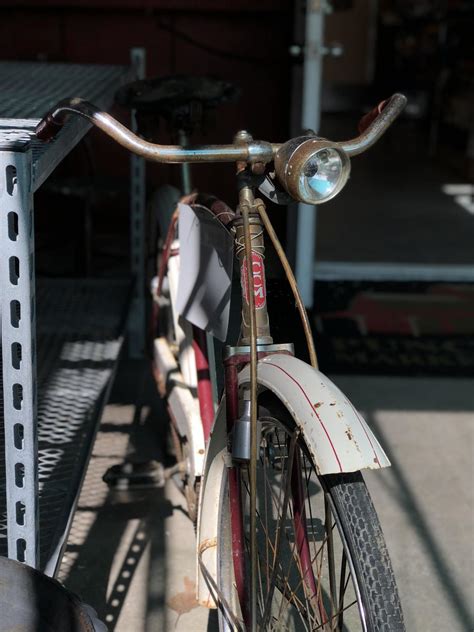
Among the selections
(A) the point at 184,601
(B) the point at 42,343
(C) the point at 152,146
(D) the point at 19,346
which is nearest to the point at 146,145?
(C) the point at 152,146

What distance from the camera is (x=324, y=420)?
5.28ft

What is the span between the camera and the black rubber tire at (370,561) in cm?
153

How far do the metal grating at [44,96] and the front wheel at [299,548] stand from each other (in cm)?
65

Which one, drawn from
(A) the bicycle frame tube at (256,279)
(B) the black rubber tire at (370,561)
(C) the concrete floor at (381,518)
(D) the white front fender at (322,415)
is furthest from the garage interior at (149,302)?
(B) the black rubber tire at (370,561)

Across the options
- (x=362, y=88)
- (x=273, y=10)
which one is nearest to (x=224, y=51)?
(x=273, y=10)

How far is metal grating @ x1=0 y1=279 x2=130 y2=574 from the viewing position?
212cm

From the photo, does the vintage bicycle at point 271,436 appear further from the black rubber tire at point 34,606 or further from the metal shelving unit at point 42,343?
the black rubber tire at point 34,606

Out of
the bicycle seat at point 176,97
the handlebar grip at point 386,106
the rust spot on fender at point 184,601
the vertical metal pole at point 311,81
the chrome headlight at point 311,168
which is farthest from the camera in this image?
the vertical metal pole at point 311,81

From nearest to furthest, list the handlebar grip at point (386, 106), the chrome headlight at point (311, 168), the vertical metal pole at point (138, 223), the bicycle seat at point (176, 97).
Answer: the chrome headlight at point (311, 168) → the handlebar grip at point (386, 106) → the bicycle seat at point (176, 97) → the vertical metal pole at point (138, 223)

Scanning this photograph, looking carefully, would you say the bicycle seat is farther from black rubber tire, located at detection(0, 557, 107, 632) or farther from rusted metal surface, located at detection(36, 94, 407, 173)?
black rubber tire, located at detection(0, 557, 107, 632)

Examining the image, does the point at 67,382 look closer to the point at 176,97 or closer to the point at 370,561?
the point at 176,97

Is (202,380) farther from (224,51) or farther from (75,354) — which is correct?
(224,51)

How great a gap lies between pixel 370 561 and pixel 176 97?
1642 mm

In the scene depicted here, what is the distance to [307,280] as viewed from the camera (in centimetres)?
442
